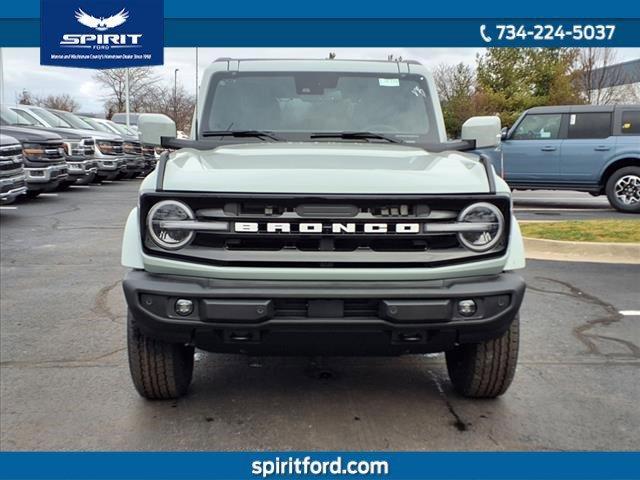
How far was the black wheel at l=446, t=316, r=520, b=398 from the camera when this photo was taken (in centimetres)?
335

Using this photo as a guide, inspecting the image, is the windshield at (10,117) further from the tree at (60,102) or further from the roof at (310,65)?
the tree at (60,102)

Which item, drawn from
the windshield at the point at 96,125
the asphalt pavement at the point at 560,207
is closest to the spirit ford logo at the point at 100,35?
the asphalt pavement at the point at 560,207

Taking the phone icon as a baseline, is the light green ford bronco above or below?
below

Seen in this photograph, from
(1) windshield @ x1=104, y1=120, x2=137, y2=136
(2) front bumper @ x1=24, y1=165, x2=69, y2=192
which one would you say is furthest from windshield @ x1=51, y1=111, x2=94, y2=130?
(2) front bumper @ x1=24, y1=165, x2=69, y2=192

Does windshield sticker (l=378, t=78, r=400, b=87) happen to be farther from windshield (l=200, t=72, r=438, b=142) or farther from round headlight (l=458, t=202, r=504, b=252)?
round headlight (l=458, t=202, r=504, b=252)

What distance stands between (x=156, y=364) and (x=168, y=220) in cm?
88

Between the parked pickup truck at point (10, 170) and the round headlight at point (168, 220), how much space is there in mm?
8450

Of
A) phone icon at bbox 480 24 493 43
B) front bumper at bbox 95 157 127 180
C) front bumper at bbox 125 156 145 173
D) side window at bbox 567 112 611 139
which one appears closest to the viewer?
phone icon at bbox 480 24 493 43

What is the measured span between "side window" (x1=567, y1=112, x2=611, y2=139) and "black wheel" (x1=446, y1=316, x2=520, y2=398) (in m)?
9.90

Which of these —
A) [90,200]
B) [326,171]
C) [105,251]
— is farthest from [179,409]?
[90,200]

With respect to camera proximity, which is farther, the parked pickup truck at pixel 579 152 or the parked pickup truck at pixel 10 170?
the parked pickup truck at pixel 579 152

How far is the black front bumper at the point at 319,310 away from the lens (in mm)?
2797

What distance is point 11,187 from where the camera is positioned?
1045 cm

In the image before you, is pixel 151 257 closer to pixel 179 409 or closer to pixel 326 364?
pixel 179 409
